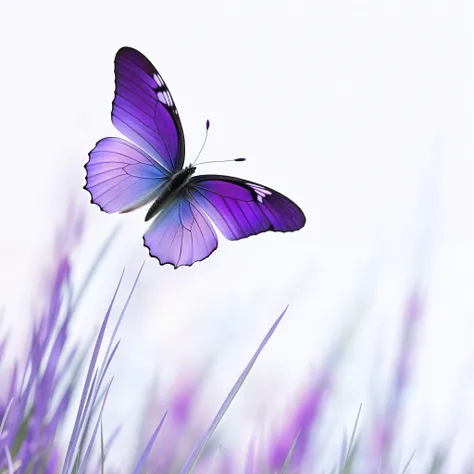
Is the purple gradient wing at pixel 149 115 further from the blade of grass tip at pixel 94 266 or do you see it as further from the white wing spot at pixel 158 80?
the blade of grass tip at pixel 94 266

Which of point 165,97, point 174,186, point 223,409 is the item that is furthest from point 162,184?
point 223,409

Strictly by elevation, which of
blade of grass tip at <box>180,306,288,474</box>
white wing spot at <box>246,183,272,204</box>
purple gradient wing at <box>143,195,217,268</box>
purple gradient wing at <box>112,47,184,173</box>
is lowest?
blade of grass tip at <box>180,306,288,474</box>

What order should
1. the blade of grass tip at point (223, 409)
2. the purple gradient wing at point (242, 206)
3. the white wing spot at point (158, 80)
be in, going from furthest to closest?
the white wing spot at point (158, 80) → the purple gradient wing at point (242, 206) → the blade of grass tip at point (223, 409)

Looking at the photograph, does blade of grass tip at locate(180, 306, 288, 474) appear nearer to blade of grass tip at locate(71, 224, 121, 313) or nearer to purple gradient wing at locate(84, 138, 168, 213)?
blade of grass tip at locate(71, 224, 121, 313)

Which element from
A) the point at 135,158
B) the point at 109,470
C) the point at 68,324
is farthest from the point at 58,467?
the point at 135,158

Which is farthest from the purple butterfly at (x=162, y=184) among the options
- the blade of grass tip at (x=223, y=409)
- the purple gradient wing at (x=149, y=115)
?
the blade of grass tip at (x=223, y=409)

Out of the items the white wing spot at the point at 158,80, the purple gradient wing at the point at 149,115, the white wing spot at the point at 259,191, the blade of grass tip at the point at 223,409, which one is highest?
the white wing spot at the point at 158,80

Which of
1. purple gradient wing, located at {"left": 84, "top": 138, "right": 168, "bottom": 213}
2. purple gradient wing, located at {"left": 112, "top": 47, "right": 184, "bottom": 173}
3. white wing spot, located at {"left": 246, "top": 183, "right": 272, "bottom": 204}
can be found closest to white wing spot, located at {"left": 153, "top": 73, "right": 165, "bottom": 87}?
purple gradient wing, located at {"left": 112, "top": 47, "right": 184, "bottom": 173}
